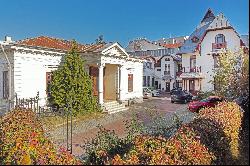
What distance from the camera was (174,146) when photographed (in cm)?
633

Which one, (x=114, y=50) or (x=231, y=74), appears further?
(x=114, y=50)

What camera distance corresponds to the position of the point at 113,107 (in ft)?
83.4

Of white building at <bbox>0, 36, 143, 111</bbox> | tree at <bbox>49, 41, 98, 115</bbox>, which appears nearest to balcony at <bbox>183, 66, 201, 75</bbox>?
white building at <bbox>0, 36, 143, 111</bbox>

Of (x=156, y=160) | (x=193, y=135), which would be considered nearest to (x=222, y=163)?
(x=193, y=135)

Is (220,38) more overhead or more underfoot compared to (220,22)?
more underfoot

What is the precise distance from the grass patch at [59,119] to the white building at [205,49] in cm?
2223

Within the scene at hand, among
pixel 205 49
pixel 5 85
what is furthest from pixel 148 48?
pixel 5 85

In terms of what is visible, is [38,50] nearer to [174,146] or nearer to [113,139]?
[113,139]

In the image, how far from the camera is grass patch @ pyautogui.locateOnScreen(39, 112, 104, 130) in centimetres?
1788

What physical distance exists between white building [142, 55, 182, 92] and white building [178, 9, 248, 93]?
953 cm

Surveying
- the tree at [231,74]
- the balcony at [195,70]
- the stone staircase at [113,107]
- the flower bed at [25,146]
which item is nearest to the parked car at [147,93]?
the balcony at [195,70]

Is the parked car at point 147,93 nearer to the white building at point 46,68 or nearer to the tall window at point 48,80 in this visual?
the white building at point 46,68

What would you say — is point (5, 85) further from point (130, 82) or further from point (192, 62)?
point (192, 62)

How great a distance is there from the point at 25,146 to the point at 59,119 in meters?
12.6
